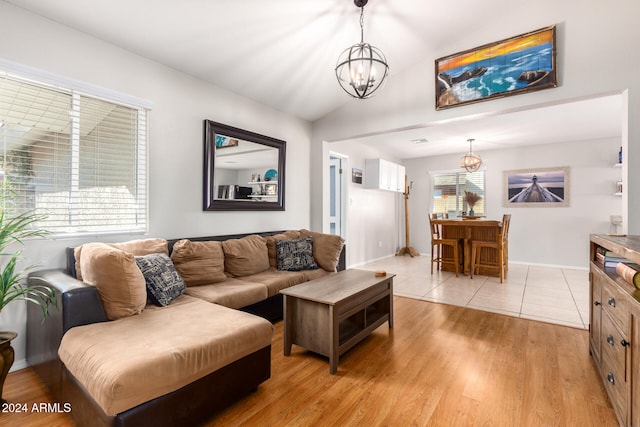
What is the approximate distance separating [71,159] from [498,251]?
5.52 metres

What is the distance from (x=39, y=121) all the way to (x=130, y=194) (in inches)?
31.7

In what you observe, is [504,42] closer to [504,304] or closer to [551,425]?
[504,304]

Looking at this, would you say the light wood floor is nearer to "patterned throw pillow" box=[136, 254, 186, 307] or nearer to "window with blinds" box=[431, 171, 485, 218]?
"patterned throw pillow" box=[136, 254, 186, 307]

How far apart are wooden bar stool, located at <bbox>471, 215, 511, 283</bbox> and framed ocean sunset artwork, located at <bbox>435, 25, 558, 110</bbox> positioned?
2448mm

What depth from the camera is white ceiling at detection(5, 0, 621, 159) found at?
2.38 meters

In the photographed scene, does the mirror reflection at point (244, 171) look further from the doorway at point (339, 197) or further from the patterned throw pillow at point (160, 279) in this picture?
the doorway at point (339, 197)

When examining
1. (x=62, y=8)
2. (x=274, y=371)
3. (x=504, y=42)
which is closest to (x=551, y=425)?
(x=274, y=371)

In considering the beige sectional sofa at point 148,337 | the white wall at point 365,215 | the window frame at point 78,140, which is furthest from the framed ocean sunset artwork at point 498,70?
the window frame at point 78,140

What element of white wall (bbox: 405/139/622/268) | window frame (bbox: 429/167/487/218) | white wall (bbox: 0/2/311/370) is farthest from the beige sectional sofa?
white wall (bbox: 405/139/622/268)

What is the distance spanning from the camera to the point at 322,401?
178 cm

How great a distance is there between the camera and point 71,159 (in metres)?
2.41

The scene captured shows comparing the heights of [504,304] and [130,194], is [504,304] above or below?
below

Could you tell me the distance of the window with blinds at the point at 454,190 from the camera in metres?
6.86

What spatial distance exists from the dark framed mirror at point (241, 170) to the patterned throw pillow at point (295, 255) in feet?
2.34
